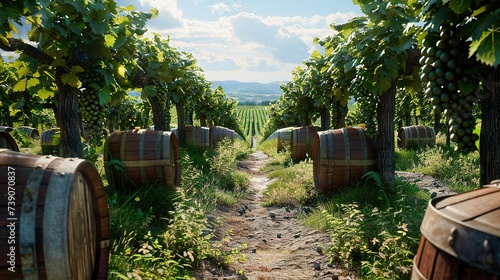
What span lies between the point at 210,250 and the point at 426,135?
47.2 ft

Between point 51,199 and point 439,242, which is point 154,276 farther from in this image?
point 439,242

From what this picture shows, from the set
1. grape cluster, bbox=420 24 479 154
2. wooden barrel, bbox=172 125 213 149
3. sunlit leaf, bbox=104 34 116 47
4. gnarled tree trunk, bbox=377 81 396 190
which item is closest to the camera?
grape cluster, bbox=420 24 479 154

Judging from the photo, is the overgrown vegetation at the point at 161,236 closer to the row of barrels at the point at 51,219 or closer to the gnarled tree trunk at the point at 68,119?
the row of barrels at the point at 51,219

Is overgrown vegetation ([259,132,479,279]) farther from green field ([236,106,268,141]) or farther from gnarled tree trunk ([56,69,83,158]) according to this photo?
green field ([236,106,268,141])

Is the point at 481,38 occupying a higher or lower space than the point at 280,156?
higher

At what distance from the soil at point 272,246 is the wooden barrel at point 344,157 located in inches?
30.9

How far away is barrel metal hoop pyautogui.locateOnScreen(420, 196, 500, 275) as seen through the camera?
5.27ft

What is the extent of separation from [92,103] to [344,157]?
431cm

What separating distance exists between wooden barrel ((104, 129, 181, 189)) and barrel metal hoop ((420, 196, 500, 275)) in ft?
16.7

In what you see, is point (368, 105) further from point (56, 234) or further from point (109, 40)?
point (56, 234)

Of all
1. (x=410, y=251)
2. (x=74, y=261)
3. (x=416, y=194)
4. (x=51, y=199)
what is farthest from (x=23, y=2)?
(x=416, y=194)

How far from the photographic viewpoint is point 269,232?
243 inches

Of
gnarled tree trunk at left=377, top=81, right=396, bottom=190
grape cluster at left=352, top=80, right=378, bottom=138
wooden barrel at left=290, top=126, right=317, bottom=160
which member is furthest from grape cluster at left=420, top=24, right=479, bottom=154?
wooden barrel at left=290, top=126, right=317, bottom=160

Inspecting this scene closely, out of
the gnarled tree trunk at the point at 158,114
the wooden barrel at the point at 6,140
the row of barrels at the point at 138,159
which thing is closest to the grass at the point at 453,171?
the row of barrels at the point at 138,159
